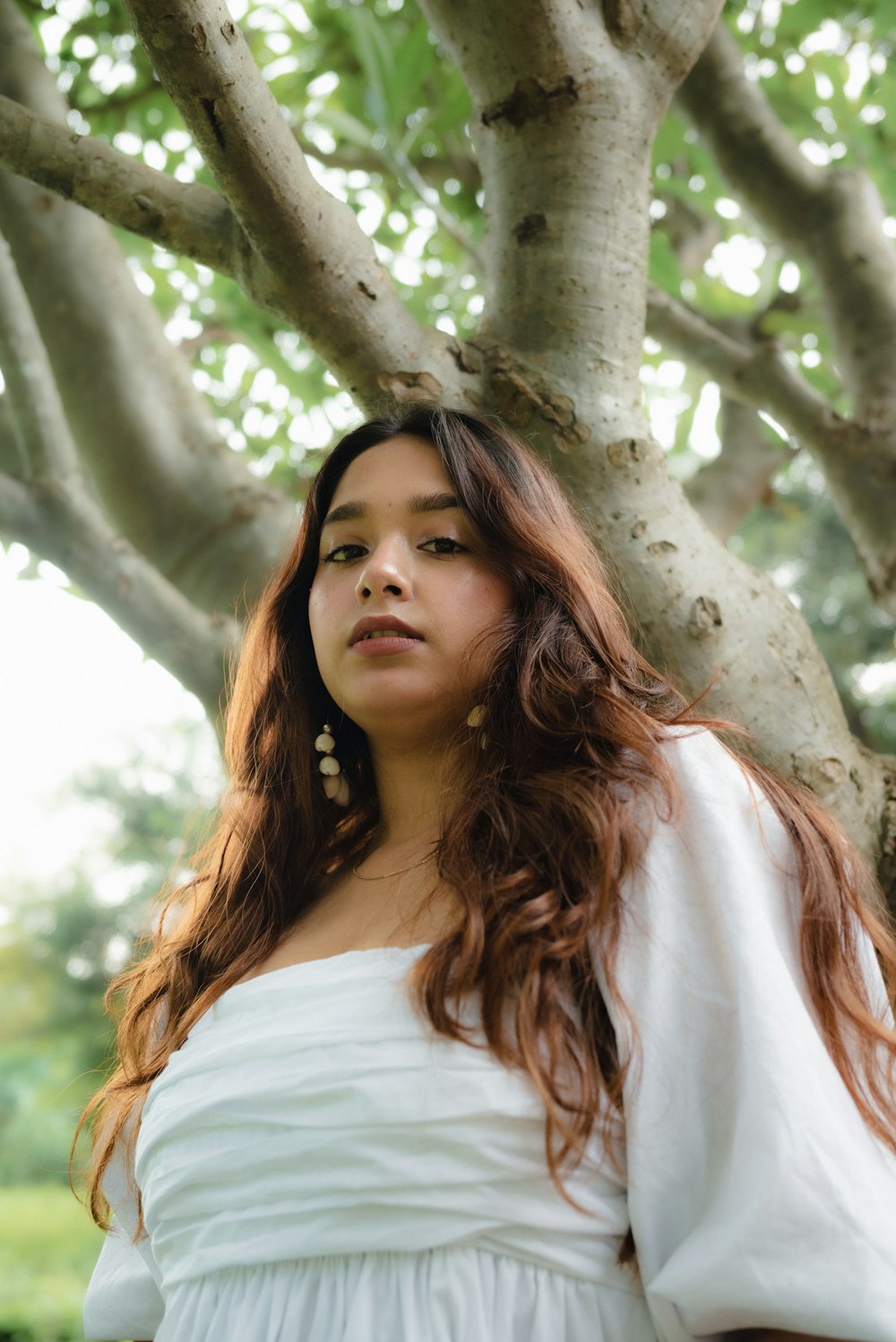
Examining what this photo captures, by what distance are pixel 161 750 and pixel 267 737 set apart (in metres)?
16.9

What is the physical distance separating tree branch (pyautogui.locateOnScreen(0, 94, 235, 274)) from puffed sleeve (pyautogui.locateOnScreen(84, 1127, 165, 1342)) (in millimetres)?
1354

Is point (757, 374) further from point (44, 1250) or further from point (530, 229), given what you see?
point (44, 1250)

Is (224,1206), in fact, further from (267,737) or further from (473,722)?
(267,737)

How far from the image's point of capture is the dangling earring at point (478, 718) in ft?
5.23

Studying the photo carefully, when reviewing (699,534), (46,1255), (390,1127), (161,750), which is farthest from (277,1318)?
(161,750)

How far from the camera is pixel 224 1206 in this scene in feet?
4.33

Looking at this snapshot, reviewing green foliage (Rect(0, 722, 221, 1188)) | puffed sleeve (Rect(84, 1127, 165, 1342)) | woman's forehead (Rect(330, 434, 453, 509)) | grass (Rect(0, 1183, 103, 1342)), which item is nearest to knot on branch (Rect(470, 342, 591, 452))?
woman's forehead (Rect(330, 434, 453, 509))

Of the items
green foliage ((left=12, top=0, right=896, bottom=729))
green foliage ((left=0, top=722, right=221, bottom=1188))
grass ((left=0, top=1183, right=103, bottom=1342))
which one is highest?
green foliage ((left=12, top=0, right=896, bottom=729))

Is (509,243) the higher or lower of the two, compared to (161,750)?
lower

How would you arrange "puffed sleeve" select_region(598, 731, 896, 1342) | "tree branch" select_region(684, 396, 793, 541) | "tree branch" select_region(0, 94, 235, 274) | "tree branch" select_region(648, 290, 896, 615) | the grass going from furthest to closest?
the grass → "tree branch" select_region(684, 396, 793, 541) → "tree branch" select_region(648, 290, 896, 615) → "tree branch" select_region(0, 94, 235, 274) → "puffed sleeve" select_region(598, 731, 896, 1342)

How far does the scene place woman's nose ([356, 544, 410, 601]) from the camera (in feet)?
5.21

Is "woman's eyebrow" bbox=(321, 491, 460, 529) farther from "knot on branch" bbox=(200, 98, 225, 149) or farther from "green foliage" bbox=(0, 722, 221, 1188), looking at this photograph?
"green foliage" bbox=(0, 722, 221, 1188)

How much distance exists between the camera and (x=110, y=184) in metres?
1.44

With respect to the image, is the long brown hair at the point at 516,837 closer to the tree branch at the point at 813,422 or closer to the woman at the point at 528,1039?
the woman at the point at 528,1039
